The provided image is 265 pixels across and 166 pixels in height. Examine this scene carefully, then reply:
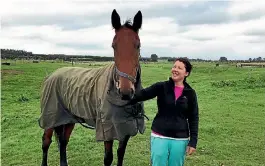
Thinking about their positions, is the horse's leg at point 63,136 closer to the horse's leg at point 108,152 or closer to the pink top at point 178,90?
the horse's leg at point 108,152

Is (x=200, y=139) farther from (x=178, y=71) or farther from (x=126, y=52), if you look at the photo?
(x=126, y=52)

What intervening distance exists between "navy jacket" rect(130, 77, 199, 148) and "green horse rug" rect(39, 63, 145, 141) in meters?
0.65

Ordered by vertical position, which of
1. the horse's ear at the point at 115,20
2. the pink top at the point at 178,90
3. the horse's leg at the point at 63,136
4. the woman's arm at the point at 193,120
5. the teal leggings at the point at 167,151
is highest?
the horse's ear at the point at 115,20

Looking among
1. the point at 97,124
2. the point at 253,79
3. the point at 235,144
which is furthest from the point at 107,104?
the point at 253,79

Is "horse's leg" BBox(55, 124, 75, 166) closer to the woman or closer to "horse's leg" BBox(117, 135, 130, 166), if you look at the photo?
"horse's leg" BBox(117, 135, 130, 166)

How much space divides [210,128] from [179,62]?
20.4 ft

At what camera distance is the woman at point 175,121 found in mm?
3994

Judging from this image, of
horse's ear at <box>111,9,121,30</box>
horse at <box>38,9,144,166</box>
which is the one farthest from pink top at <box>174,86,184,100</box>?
horse's ear at <box>111,9,121,30</box>

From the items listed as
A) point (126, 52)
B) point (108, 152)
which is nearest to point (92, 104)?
point (108, 152)

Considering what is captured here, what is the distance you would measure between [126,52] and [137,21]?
521 millimetres

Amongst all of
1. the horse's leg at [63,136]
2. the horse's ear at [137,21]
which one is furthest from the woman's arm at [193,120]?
the horse's leg at [63,136]

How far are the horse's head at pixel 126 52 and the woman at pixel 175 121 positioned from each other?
40cm

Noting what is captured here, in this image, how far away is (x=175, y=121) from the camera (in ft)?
13.1

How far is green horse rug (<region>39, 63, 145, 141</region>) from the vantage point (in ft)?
15.5
